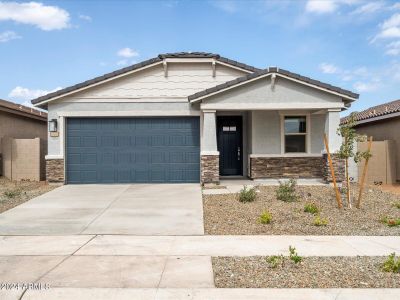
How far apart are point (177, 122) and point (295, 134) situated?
4.93 meters

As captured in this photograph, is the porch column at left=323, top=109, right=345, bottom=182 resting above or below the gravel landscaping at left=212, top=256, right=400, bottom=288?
above

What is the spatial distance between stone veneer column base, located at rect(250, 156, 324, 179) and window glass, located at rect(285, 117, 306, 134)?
118cm

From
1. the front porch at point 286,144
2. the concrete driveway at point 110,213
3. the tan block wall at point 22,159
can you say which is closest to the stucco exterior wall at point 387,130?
the front porch at point 286,144

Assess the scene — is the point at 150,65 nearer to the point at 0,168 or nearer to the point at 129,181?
the point at 129,181

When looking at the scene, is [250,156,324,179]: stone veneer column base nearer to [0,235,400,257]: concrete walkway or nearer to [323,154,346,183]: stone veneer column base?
[323,154,346,183]: stone veneer column base

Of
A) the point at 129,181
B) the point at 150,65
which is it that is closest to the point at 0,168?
the point at 129,181

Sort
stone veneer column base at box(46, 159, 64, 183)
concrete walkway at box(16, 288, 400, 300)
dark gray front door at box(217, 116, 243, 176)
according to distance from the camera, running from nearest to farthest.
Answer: concrete walkway at box(16, 288, 400, 300)
stone veneer column base at box(46, 159, 64, 183)
dark gray front door at box(217, 116, 243, 176)

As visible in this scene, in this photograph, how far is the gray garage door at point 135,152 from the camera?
1540cm

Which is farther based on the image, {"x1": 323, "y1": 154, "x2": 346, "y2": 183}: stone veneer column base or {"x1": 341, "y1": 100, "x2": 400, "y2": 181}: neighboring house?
{"x1": 341, "y1": 100, "x2": 400, "y2": 181}: neighboring house

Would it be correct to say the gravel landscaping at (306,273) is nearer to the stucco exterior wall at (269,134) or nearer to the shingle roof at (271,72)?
the shingle roof at (271,72)

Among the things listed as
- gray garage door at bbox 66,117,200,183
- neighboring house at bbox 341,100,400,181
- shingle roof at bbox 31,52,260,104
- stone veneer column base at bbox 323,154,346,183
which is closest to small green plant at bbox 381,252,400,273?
stone veneer column base at bbox 323,154,346,183

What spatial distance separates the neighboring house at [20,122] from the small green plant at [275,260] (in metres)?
13.7

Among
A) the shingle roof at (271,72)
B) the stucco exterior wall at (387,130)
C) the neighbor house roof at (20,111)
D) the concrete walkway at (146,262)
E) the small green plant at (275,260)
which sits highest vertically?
the shingle roof at (271,72)

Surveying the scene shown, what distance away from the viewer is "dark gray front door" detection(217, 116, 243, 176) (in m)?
Answer: 17.0
